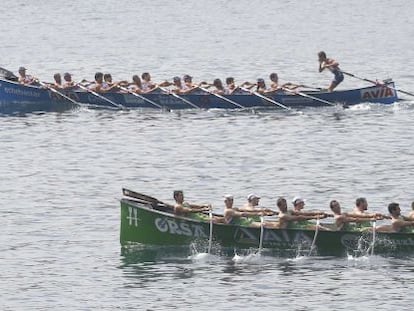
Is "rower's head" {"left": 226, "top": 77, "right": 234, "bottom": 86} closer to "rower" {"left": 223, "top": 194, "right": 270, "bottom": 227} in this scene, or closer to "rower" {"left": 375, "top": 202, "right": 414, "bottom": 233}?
"rower" {"left": 223, "top": 194, "right": 270, "bottom": 227}

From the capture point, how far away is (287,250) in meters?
51.2

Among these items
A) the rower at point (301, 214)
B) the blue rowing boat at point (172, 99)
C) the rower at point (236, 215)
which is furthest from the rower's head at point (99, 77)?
the rower at point (301, 214)

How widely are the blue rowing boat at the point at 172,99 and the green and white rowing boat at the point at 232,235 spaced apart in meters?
27.1

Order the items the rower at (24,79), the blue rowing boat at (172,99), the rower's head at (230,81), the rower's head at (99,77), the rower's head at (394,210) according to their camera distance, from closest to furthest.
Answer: the rower's head at (394,210) → the blue rowing boat at (172,99) → the rower's head at (230,81) → the rower's head at (99,77) → the rower at (24,79)

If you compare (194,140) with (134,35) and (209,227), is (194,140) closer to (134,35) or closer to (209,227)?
(209,227)

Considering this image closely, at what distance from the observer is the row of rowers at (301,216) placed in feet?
165

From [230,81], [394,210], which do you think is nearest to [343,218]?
[394,210]

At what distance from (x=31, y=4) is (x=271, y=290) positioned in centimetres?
11620

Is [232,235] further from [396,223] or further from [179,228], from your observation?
[396,223]

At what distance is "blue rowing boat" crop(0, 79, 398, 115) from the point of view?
78.0 metres

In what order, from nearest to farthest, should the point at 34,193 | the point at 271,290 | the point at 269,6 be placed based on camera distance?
1. the point at 271,290
2. the point at 34,193
3. the point at 269,6

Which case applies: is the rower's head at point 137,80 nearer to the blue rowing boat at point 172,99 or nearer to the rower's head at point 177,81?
the blue rowing boat at point 172,99

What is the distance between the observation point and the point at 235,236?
51.2 meters

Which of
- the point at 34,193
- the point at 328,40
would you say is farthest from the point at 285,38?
the point at 34,193
